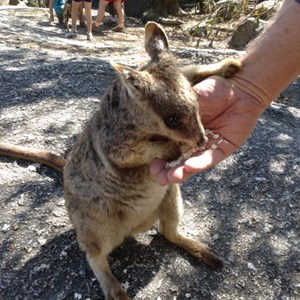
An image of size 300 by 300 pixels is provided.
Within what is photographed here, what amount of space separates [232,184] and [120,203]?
1.29m

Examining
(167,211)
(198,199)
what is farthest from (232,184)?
(167,211)

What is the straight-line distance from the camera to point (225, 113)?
2.49 metres

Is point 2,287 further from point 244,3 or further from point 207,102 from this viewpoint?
point 244,3

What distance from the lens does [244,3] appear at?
5.80 m

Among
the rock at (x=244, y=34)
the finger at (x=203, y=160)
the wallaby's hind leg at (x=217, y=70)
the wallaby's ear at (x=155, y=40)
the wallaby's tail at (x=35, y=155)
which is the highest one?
the wallaby's ear at (x=155, y=40)

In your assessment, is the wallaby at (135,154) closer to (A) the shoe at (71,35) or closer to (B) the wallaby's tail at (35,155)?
(B) the wallaby's tail at (35,155)

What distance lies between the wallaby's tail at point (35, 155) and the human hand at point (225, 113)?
130 centimetres

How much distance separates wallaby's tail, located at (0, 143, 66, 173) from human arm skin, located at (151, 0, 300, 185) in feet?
4.28

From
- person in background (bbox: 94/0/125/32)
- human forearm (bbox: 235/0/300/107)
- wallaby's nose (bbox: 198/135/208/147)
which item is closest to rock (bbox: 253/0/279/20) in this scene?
person in background (bbox: 94/0/125/32)

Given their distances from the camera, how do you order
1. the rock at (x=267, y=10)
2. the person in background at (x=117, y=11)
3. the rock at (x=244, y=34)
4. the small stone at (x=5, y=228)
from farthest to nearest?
1. the person in background at (x=117, y=11)
2. the rock at (x=244, y=34)
3. the rock at (x=267, y=10)
4. the small stone at (x=5, y=228)

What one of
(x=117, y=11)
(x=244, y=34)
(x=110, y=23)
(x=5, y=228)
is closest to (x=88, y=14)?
(x=117, y=11)

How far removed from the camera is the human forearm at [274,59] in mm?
2350

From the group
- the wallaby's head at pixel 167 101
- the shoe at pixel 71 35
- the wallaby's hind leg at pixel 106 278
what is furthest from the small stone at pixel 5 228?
the shoe at pixel 71 35

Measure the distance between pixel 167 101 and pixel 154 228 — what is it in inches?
54.6
